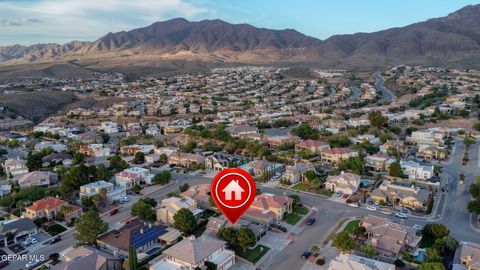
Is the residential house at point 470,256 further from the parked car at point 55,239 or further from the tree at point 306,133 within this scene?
the tree at point 306,133

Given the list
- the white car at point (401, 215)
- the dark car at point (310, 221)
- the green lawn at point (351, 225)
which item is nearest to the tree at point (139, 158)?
the dark car at point (310, 221)

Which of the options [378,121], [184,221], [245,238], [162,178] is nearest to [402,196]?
[245,238]

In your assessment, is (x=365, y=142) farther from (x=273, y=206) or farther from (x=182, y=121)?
(x=182, y=121)

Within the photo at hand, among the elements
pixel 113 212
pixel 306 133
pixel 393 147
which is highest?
pixel 393 147

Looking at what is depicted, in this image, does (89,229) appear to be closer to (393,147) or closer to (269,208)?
(269,208)

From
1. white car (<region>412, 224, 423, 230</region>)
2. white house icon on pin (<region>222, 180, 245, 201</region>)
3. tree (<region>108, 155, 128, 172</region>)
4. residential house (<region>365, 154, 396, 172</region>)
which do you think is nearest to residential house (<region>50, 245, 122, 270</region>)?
white house icon on pin (<region>222, 180, 245, 201</region>)

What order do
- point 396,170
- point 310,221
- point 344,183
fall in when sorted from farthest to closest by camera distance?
1. point 396,170
2. point 344,183
3. point 310,221
